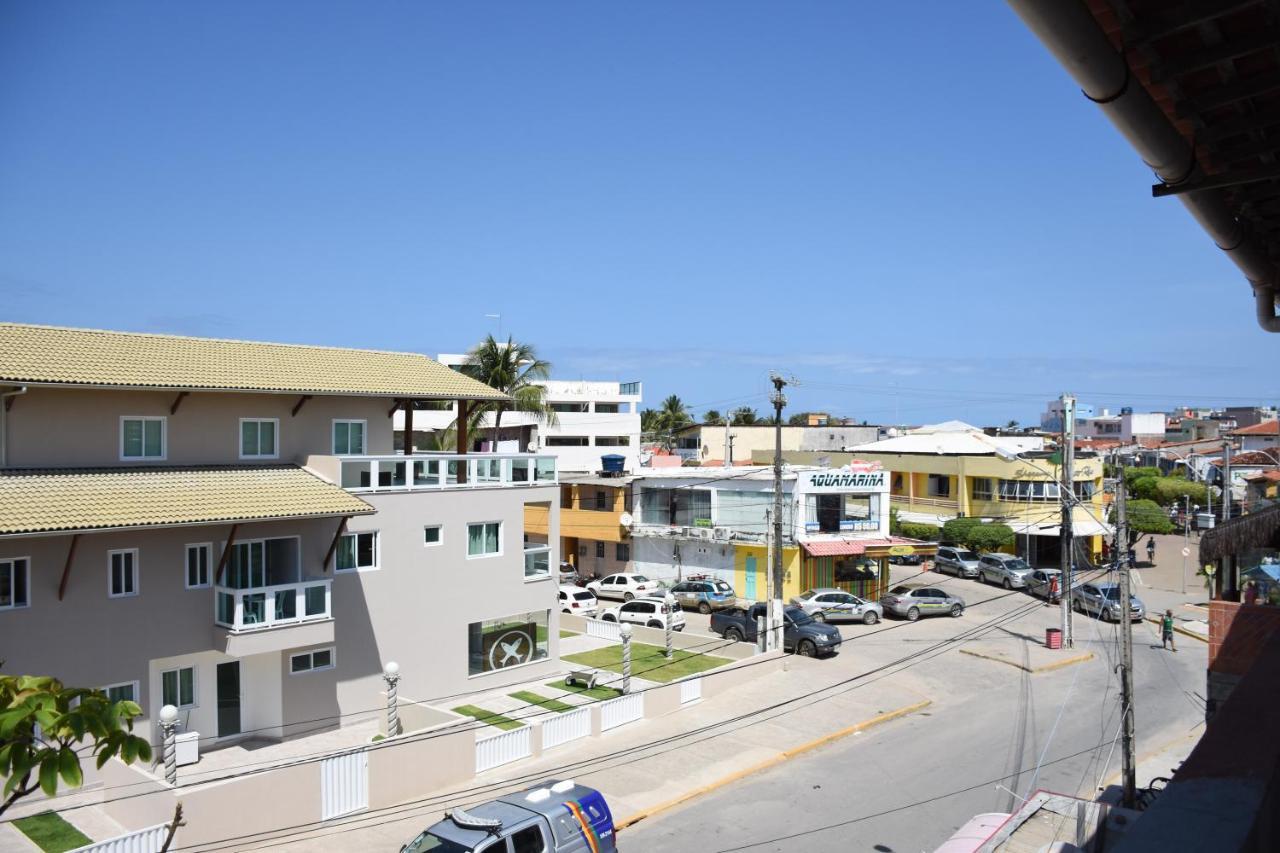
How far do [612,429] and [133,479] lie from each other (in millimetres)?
58750

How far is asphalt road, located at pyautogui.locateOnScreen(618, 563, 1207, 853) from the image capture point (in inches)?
750

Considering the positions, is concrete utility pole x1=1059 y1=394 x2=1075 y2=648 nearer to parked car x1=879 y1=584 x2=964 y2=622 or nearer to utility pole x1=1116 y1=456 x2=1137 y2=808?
parked car x1=879 y1=584 x2=964 y2=622

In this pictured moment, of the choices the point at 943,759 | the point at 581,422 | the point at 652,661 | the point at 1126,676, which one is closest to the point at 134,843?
the point at 943,759

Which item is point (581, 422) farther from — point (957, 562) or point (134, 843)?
point (134, 843)

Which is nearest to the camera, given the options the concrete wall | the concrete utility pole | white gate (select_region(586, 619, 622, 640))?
the concrete wall

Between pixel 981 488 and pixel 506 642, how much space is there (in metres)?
34.2

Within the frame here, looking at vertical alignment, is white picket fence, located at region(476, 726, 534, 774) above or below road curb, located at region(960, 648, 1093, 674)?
above

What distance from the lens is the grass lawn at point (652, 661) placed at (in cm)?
2995

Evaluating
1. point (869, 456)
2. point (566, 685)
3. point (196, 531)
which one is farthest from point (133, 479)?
point (869, 456)

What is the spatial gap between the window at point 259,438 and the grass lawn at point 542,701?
9410mm

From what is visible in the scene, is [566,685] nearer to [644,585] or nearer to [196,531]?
[196,531]

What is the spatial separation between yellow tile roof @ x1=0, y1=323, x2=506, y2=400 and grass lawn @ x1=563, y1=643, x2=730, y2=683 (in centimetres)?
923

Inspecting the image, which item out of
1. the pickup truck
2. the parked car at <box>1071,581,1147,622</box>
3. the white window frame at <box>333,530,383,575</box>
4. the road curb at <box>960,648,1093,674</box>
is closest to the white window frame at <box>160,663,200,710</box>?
the white window frame at <box>333,530,383,575</box>

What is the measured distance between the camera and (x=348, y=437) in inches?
1083
